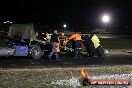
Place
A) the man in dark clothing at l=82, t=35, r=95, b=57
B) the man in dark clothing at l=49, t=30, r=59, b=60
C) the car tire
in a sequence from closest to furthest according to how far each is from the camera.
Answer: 1. the man in dark clothing at l=49, t=30, r=59, b=60
2. the car tire
3. the man in dark clothing at l=82, t=35, r=95, b=57

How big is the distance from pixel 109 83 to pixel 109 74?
3265 mm

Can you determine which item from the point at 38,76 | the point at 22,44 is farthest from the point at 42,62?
the point at 38,76

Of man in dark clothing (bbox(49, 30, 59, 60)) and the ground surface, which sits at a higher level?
man in dark clothing (bbox(49, 30, 59, 60))

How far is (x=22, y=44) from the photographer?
830 inches

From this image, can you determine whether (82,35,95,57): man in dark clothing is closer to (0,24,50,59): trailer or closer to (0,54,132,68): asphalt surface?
(0,54,132,68): asphalt surface

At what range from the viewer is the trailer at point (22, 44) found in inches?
803

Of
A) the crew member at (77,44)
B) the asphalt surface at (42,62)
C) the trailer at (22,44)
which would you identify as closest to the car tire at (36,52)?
the trailer at (22,44)

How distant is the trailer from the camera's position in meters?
20.4

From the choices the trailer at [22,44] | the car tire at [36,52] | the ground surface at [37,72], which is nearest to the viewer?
the ground surface at [37,72]

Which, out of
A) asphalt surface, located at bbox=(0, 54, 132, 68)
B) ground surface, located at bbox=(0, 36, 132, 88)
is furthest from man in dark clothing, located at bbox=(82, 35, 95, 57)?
ground surface, located at bbox=(0, 36, 132, 88)

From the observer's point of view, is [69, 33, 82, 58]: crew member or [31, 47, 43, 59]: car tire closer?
[31, 47, 43, 59]: car tire

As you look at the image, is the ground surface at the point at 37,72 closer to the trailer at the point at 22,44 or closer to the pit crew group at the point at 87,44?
the trailer at the point at 22,44

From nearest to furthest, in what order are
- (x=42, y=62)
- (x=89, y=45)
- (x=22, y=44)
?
(x=42, y=62)
(x=22, y=44)
(x=89, y=45)

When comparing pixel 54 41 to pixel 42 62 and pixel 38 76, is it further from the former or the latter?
pixel 38 76
